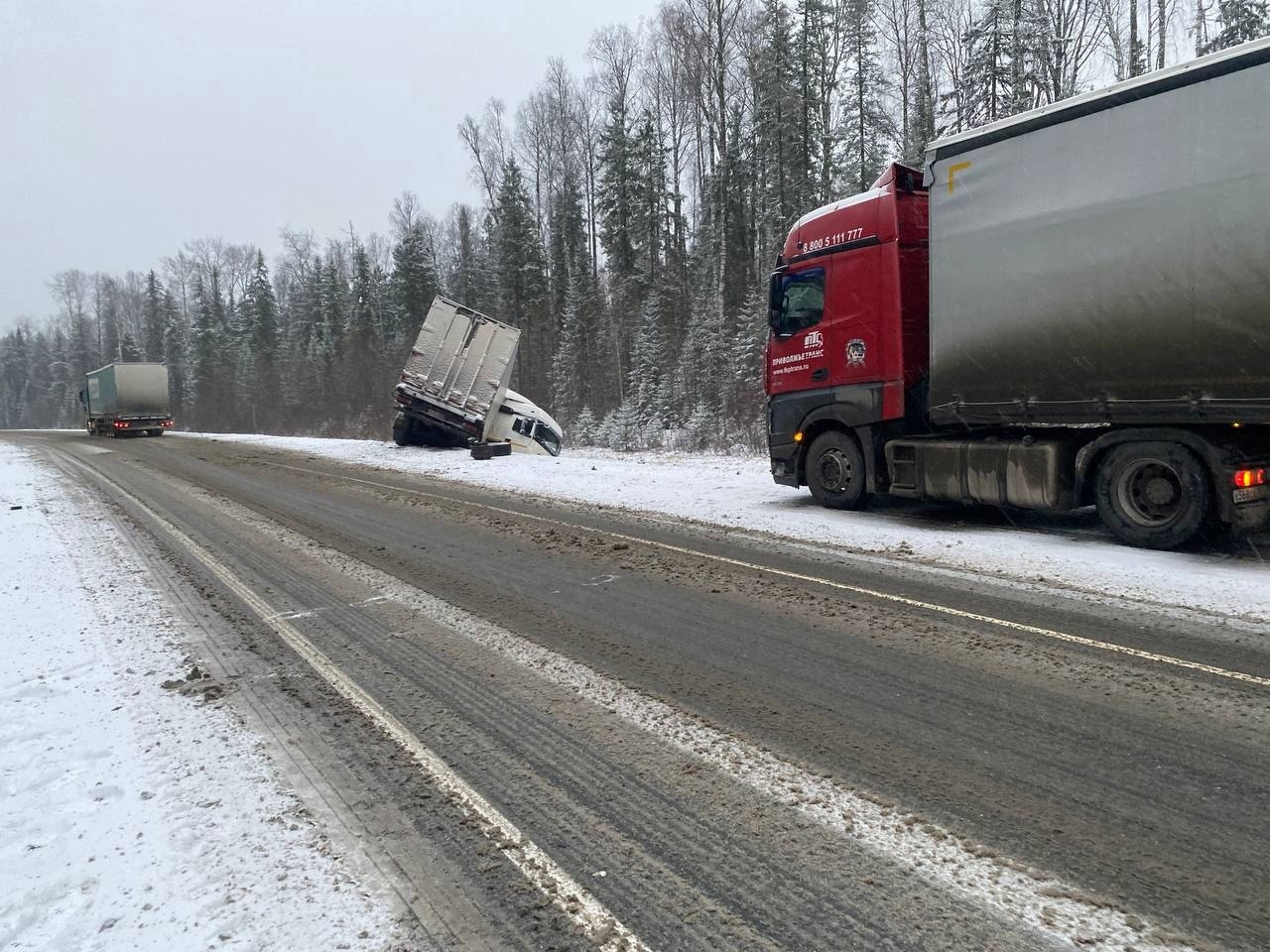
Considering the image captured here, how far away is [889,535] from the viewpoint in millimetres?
8422

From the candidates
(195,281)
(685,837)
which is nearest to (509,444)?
(685,837)

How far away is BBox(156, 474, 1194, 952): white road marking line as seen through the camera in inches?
90.0

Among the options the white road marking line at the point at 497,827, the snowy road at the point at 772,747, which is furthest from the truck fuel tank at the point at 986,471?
the white road marking line at the point at 497,827

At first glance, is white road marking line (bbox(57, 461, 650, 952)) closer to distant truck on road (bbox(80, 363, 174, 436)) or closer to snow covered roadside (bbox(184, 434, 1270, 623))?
snow covered roadside (bbox(184, 434, 1270, 623))

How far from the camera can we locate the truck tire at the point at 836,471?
32.4ft

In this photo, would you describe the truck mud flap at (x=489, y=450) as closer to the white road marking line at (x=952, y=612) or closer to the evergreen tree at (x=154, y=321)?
the white road marking line at (x=952, y=612)

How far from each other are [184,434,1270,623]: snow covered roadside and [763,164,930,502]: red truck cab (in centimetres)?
116

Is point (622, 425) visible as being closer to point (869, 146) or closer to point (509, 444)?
point (509, 444)

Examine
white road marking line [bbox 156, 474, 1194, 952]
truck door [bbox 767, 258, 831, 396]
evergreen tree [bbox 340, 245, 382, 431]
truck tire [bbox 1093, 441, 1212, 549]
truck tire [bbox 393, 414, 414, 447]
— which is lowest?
white road marking line [bbox 156, 474, 1194, 952]

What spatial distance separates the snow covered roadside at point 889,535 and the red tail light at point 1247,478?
2.38ft

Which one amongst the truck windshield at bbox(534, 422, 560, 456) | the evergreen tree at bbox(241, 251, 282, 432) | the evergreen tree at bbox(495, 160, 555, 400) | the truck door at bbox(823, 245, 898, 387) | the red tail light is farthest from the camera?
the evergreen tree at bbox(241, 251, 282, 432)

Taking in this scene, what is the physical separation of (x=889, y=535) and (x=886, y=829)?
5.96 meters

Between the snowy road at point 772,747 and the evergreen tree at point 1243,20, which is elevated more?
the evergreen tree at point 1243,20

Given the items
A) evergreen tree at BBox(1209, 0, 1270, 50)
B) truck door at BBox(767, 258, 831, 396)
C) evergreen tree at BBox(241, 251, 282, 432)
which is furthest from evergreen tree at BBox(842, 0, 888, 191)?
evergreen tree at BBox(241, 251, 282, 432)
